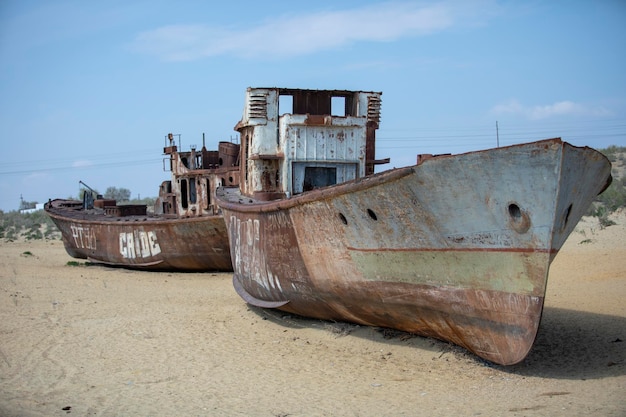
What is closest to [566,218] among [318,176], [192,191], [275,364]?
[275,364]

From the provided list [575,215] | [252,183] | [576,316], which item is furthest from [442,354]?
[252,183]

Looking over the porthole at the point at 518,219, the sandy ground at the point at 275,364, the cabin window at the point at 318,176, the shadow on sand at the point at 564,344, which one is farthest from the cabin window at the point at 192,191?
the porthole at the point at 518,219

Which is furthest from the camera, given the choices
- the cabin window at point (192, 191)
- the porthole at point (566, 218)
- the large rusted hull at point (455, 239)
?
the cabin window at point (192, 191)

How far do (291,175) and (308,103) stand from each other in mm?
1362

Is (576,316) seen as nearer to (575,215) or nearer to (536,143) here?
(575,215)

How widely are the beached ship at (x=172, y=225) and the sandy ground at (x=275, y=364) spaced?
3.32 meters

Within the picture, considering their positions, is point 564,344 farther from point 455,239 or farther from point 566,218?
point 455,239

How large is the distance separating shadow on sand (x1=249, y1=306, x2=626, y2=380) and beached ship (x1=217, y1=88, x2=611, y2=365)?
0.55 feet

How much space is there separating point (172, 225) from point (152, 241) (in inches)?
38.6

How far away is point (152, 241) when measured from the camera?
1530cm

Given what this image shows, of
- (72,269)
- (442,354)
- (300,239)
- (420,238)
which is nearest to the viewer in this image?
(420,238)

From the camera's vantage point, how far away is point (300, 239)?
8.07 meters

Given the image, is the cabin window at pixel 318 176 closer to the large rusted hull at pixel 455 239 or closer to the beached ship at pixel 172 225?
the large rusted hull at pixel 455 239

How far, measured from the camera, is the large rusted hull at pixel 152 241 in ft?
46.7
